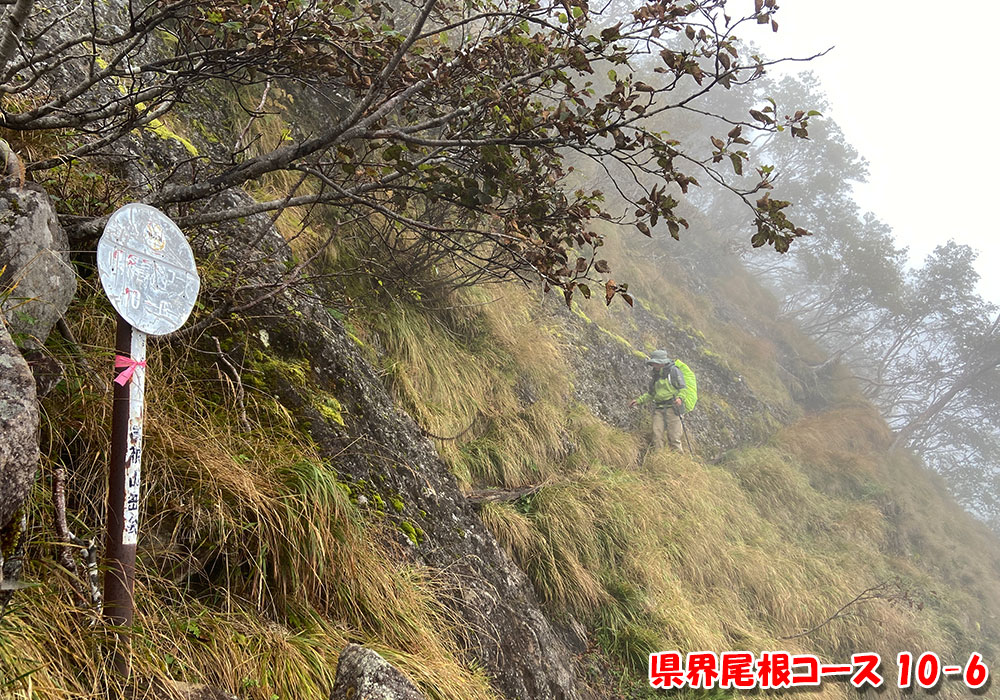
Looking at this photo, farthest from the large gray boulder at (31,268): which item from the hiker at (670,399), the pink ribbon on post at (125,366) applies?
the hiker at (670,399)

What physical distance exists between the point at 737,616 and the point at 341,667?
6.27 metres

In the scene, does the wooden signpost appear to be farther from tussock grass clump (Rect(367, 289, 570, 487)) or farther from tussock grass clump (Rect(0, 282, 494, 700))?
tussock grass clump (Rect(367, 289, 570, 487))

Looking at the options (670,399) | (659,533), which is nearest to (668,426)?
(670,399)

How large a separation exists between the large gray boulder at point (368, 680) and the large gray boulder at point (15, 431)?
111 centimetres

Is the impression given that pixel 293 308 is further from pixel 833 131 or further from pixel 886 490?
pixel 833 131

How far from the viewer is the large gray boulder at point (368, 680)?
2070mm

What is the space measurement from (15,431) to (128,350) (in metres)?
0.35

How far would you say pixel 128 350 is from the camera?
6.27ft

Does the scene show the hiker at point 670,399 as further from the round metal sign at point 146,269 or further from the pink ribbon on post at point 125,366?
the pink ribbon on post at point 125,366

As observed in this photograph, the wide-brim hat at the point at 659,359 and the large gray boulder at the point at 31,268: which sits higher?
the wide-brim hat at the point at 659,359

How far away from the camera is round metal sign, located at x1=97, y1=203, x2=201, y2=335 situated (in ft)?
6.09
